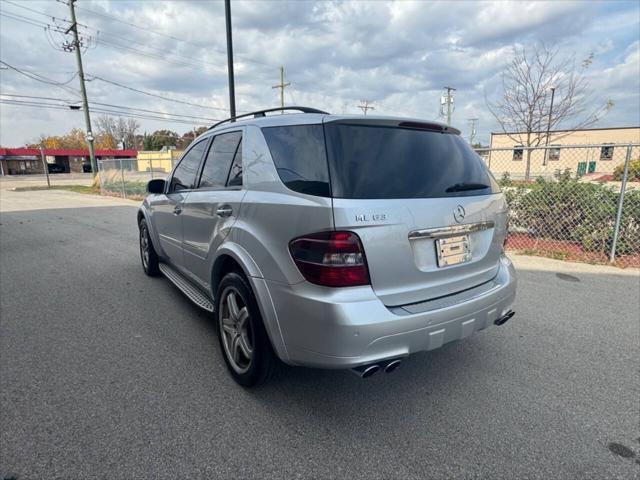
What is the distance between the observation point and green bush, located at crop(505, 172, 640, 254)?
20.2ft

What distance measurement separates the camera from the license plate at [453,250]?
2316mm

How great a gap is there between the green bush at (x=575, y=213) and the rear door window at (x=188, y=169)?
19.4 feet

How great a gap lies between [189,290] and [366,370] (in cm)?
227

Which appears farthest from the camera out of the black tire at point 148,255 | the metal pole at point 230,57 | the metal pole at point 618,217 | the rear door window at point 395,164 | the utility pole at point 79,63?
the utility pole at point 79,63

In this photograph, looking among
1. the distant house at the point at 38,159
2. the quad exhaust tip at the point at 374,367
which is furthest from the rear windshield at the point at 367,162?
the distant house at the point at 38,159

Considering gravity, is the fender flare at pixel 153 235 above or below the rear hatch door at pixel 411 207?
below

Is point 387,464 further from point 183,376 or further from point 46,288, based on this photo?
point 46,288

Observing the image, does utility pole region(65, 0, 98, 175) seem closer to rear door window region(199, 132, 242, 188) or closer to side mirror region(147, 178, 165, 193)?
side mirror region(147, 178, 165, 193)

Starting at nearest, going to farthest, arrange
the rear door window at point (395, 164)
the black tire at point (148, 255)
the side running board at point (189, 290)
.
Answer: the rear door window at point (395, 164) < the side running board at point (189, 290) < the black tire at point (148, 255)

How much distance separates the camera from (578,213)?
665cm

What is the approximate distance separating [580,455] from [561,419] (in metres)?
0.31

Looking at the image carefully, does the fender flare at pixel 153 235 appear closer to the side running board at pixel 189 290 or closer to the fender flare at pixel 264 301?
the side running board at pixel 189 290

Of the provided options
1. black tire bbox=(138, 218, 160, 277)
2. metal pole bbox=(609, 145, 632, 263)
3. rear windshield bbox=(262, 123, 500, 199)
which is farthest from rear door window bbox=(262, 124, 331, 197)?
metal pole bbox=(609, 145, 632, 263)

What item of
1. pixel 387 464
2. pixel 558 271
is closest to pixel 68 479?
pixel 387 464
